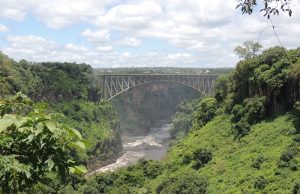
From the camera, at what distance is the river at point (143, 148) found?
83.8 meters

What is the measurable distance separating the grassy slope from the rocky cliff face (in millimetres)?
65886

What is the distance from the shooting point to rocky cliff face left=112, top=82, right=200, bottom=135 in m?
121

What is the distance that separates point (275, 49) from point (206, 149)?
14347 mm

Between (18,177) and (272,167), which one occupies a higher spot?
(18,177)

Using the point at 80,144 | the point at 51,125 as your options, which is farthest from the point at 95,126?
the point at 51,125

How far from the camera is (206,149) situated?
155 ft

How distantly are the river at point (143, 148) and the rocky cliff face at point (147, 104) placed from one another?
4.97m

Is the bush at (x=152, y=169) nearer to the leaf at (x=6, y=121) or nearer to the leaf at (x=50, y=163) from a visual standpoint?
the leaf at (x=50, y=163)

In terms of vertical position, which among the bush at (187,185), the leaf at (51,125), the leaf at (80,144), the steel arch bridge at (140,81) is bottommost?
the bush at (187,185)

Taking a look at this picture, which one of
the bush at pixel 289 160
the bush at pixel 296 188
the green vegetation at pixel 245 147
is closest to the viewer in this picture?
the bush at pixel 296 188

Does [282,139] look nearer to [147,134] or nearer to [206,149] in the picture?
[206,149]

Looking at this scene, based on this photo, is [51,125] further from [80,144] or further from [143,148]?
[143,148]

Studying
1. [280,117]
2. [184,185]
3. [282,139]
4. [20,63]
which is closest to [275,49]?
[280,117]

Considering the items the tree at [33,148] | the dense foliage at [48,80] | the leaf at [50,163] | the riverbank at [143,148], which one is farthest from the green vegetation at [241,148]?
the leaf at [50,163]
